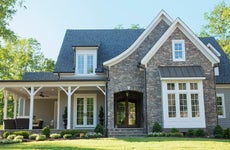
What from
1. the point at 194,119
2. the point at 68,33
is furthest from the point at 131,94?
the point at 68,33

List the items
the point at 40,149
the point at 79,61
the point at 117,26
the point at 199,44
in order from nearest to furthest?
the point at 40,149
the point at 199,44
the point at 79,61
the point at 117,26

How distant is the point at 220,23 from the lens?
34.4m

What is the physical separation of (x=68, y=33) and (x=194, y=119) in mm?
13212

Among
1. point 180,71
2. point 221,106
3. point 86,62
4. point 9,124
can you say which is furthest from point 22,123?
point 221,106

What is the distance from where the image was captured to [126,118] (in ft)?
63.4

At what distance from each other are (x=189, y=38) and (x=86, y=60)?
7688 millimetres

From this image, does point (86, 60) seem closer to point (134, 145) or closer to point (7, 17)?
point (7, 17)

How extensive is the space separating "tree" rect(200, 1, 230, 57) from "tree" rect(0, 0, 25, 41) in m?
25.3

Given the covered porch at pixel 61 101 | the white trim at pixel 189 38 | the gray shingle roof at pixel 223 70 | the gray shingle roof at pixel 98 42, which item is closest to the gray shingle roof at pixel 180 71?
the white trim at pixel 189 38

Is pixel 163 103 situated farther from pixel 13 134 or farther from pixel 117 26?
pixel 117 26

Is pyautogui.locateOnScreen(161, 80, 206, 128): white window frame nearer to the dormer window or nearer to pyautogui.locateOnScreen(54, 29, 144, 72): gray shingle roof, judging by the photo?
pyautogui.locateOnScreen(54, 29, 144, 72): gray shingle roof

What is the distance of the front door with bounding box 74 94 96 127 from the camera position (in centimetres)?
1936

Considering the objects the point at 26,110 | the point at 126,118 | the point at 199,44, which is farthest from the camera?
the point at 26,110

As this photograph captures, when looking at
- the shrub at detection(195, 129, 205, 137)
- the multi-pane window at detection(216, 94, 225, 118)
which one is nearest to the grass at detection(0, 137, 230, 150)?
the shrub at detection(195, 129, 205, 137)
